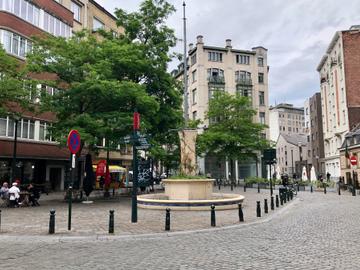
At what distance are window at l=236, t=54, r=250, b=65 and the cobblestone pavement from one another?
55.1m

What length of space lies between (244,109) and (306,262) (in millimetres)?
40398

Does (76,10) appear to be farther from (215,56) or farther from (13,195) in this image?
(215,56)

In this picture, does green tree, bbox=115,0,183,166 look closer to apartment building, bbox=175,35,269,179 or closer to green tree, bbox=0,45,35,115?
green tree, bbox=0,45,35,115

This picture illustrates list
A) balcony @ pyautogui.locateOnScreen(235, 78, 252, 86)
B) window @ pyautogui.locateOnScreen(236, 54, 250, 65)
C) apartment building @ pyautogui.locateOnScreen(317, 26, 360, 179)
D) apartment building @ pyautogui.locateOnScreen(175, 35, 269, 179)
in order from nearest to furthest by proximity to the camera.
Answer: apartment building @ pyautogui.locateOnScreen(317, 26, 360, 179)
apartment building @ pyautogui.locateOnScreen(175, 35, 269, 179)
balcony @ pyautogui.locateOnScreen(235, 78, 252, 86)
window @ pyautogui.locateOnScreen(236, 54, 250, 65)

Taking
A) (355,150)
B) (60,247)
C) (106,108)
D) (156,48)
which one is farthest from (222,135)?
(60,247)

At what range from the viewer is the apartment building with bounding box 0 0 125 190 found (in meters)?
28.3

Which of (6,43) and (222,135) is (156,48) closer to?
(6,43)

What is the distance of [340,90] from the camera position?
54188 millimetres

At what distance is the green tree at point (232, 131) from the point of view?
44.6 meters

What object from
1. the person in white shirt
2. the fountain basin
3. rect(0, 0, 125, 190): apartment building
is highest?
rect(0, 0, 125, 190): apartment building

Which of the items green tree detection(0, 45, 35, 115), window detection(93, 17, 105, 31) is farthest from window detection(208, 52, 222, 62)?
green tree detection(0, 45, 35, 115)

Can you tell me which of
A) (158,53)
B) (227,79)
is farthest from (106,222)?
(227,79)

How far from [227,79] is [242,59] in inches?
196

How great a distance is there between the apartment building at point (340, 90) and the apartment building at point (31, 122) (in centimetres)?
3771
